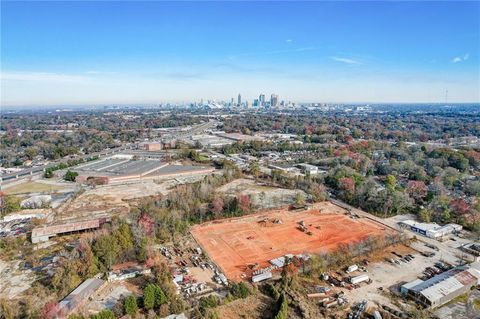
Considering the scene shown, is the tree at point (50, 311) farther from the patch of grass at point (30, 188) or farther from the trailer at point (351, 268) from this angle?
the patch of grass at point (30, 188)

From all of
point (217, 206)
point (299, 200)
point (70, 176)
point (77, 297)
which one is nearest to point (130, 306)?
point (77, 297)

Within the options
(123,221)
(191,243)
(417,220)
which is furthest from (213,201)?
(417,220)

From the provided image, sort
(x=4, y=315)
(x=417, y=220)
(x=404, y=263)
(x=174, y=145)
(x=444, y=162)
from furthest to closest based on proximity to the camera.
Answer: (x=174, y=145), (x=444, y=162), (x=417, y=220), (x=404, y=263), (x=4, y=315)

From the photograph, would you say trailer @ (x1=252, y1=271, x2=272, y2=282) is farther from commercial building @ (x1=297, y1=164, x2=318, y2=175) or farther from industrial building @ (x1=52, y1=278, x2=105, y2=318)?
commercial building @ (x1=297, y1=164, x2=318, y2=175)

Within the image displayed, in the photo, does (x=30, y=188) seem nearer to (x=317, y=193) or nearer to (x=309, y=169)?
(x=317, y=193)

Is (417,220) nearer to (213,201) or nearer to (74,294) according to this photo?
(213,201)

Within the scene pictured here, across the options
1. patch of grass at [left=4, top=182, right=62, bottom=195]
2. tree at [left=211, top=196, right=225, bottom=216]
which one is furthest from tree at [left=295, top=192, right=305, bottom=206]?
patch of grass at [left=4, top=182, right=62, bottom=195]

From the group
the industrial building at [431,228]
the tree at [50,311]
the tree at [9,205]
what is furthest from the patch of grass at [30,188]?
the industrial building at [431,228]
